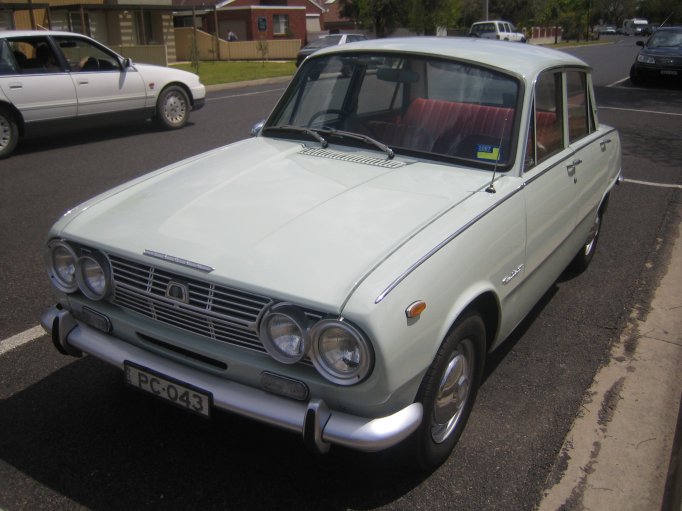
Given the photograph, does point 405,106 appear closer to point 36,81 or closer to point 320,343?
point 320,343

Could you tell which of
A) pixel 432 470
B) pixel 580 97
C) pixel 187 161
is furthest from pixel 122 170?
pixel 432 470

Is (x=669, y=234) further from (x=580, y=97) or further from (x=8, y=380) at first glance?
(x=8, y=380)

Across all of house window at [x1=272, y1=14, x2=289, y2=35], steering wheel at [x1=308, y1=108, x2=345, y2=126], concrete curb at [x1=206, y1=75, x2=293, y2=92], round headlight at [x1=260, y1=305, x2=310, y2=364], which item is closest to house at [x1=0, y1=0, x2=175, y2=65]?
concrete curb at [x1=206, y1=75, x2=293, y2=92]

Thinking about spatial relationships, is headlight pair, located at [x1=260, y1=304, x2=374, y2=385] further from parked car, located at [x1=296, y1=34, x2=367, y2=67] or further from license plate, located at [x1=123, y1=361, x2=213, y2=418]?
parked car, located at [x1=296, y1=34, x2=367, y2=67]

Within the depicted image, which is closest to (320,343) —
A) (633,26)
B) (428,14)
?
(428,14)

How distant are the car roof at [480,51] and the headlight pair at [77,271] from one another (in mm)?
2164

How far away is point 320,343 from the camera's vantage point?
97.0 inches

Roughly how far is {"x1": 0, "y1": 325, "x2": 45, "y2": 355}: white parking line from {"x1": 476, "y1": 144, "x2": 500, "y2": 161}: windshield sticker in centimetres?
286

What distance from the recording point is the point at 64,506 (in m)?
2.77

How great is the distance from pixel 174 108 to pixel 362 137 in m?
8.38

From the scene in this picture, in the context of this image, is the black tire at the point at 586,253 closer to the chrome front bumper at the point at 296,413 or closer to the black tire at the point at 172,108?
the chrome front bumper at the point at 296,413

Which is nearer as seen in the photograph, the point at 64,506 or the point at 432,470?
the point at 64,506

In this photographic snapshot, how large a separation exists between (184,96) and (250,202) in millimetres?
9112

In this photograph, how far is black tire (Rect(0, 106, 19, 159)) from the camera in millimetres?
9211
